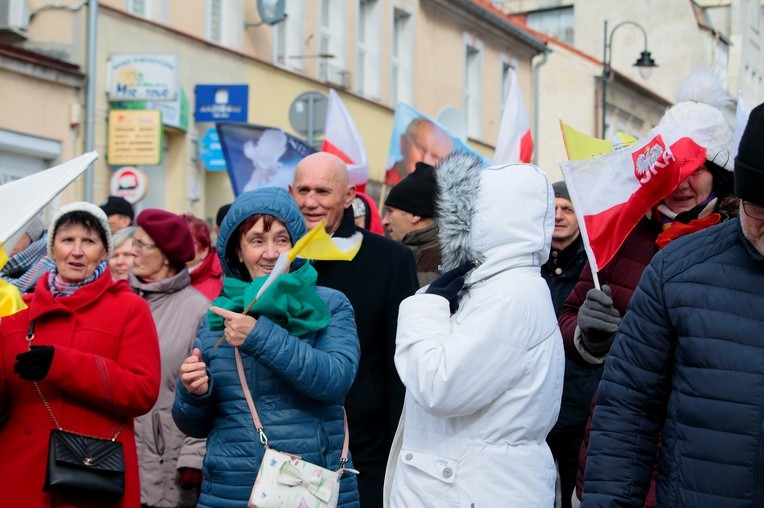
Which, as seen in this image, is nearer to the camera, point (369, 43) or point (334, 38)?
point (334, 38)

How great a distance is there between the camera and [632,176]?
5102mm

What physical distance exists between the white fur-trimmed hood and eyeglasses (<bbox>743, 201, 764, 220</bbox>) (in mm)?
854

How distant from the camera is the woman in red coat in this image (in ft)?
17.2

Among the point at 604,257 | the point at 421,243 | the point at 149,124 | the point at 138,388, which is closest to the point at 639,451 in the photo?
the point at 604,257

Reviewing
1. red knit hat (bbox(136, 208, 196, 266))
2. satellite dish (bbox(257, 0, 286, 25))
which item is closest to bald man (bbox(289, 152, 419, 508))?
red knit hat (bbox(136, 208, 196, 266))

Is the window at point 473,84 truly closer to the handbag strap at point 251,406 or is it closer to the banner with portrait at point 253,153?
the banner with portrait at point 253,153

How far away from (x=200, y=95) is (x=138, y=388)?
49.3 ft

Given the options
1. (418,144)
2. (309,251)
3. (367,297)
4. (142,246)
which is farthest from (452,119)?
(309,251)

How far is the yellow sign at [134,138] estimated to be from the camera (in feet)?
58.4

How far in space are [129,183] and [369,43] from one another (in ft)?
34.0

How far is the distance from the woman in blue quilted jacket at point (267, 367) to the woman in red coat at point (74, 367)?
0.64m

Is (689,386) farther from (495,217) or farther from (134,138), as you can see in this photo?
(134,138)

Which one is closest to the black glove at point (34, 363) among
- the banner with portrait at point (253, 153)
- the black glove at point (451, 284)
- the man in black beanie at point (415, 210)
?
the black glove at point (451, 284)

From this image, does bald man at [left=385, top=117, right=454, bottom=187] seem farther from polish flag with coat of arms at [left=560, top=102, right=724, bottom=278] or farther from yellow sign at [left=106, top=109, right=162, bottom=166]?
yellow sign at [left=106, top=109, right=162, bottom=166]
